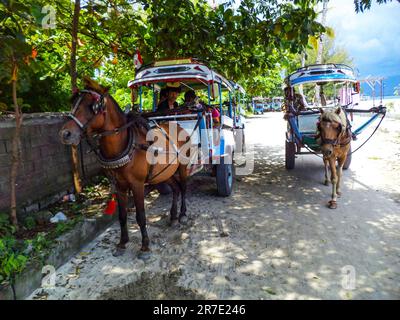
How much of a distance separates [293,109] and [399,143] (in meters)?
7.08

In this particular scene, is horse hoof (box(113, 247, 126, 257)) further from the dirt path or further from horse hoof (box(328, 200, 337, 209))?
horse hoof (box(328, 200, 337, 209))

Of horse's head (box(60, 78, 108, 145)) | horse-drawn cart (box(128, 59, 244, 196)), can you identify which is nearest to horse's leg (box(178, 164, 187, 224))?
horse-drawn cart (box(128, 59, 244, 196))

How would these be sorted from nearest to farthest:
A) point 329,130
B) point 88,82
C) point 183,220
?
point 88,82 → point 183,220 → point 329,130

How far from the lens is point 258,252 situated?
3.88 metres

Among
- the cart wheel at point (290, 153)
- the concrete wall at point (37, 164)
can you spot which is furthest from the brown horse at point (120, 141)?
the cart wheel at point (290, 153)

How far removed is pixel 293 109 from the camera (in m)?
6.85

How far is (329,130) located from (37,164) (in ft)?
15.9

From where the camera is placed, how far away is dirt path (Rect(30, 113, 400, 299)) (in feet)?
10.2

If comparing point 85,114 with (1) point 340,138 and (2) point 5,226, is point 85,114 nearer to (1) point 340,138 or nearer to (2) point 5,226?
(2) point 5,226

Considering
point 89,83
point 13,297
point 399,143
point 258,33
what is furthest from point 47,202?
point 399,143

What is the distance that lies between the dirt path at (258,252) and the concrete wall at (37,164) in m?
1.24

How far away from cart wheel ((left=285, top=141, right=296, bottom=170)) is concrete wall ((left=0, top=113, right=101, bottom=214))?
17.2 ft

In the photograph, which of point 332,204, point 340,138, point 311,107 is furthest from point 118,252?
point 311,107
